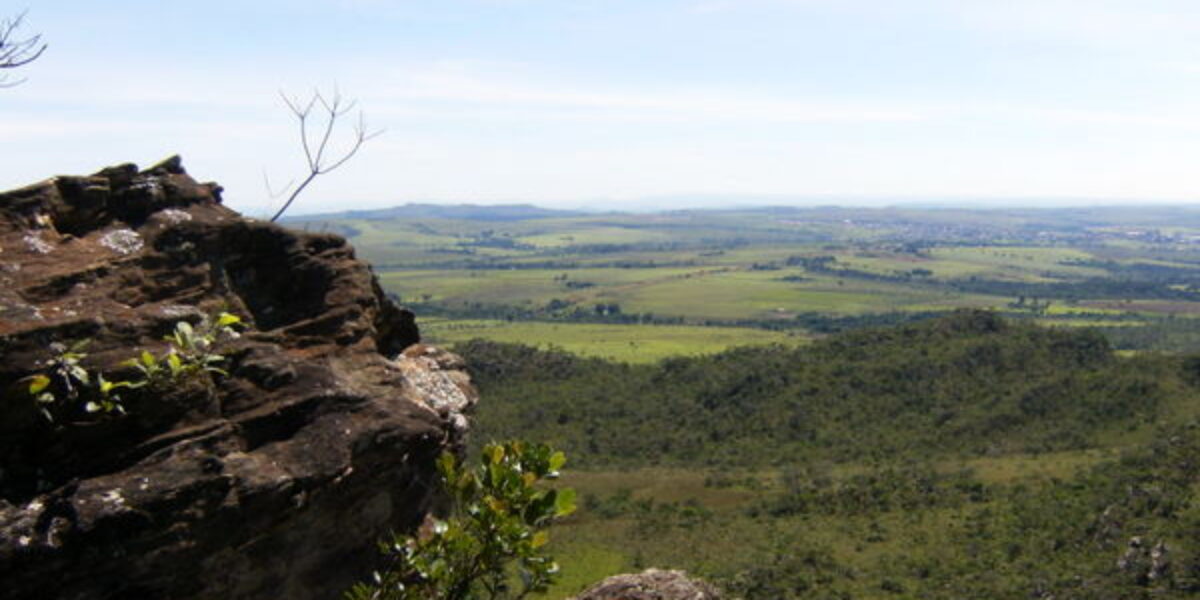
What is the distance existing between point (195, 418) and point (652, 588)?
5.67 m

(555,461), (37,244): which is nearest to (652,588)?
(555,461)

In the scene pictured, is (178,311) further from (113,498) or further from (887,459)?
(887,459)

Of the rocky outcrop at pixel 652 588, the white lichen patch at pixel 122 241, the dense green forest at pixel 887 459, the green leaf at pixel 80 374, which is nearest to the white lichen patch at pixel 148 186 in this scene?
the white lichen patch at pixel 122 241

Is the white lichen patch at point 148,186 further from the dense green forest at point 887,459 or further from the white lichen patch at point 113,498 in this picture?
the dense green forest at point 887,459

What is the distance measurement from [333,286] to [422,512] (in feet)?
12.7

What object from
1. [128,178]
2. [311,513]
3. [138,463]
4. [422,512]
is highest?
[128,178]

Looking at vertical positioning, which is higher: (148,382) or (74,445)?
(148,382)

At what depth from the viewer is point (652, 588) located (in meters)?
11.0

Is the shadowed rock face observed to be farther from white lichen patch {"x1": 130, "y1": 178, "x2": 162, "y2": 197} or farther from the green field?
the green field

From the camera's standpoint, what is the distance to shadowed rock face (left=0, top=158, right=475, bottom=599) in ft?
28.0

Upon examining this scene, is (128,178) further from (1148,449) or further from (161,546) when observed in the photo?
(1148,449)

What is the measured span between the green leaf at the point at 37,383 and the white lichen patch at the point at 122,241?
10.4 feet

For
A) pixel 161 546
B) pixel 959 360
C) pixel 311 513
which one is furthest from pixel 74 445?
pixel 959 360

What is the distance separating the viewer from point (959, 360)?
278 feet
